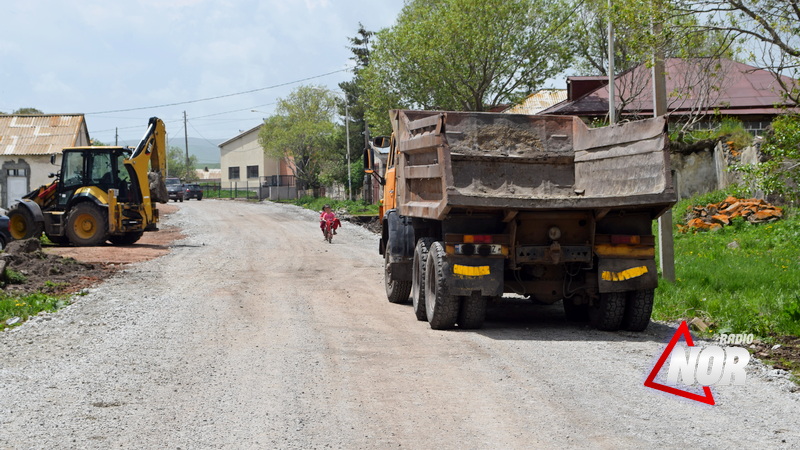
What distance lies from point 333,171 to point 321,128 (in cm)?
498

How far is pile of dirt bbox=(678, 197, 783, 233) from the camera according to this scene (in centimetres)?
2198

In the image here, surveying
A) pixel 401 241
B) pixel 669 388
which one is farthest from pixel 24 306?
pixel 669 388

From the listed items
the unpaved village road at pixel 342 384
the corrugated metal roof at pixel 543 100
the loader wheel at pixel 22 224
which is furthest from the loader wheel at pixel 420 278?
the corrugated metal roof at pixel 543 100

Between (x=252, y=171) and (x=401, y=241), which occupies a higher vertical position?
(x=252, y=171)

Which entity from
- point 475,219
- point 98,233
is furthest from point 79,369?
point 98,233

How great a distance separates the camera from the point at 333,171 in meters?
65.7

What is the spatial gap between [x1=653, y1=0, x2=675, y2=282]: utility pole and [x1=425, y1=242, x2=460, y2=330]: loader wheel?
13.2ft

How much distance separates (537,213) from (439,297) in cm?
152

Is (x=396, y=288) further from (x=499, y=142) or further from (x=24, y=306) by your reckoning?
(x=24, y=306)

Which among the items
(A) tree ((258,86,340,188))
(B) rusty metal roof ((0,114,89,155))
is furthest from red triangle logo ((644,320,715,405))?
(A) tree ((258,86,340,188))

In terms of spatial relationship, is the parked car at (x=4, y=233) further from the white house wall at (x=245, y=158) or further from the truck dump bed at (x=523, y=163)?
the white house wall at (x=245, y=158)

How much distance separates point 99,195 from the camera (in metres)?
24.2

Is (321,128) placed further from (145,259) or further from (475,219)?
(475,219)

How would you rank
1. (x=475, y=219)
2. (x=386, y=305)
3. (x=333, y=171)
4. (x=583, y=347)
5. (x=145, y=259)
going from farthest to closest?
1. (x=333, y=171)
2. (x=145, y=259)
3. (x=386, y=305)
4. (x=475, y=219)
5. (x=583, y=347)
